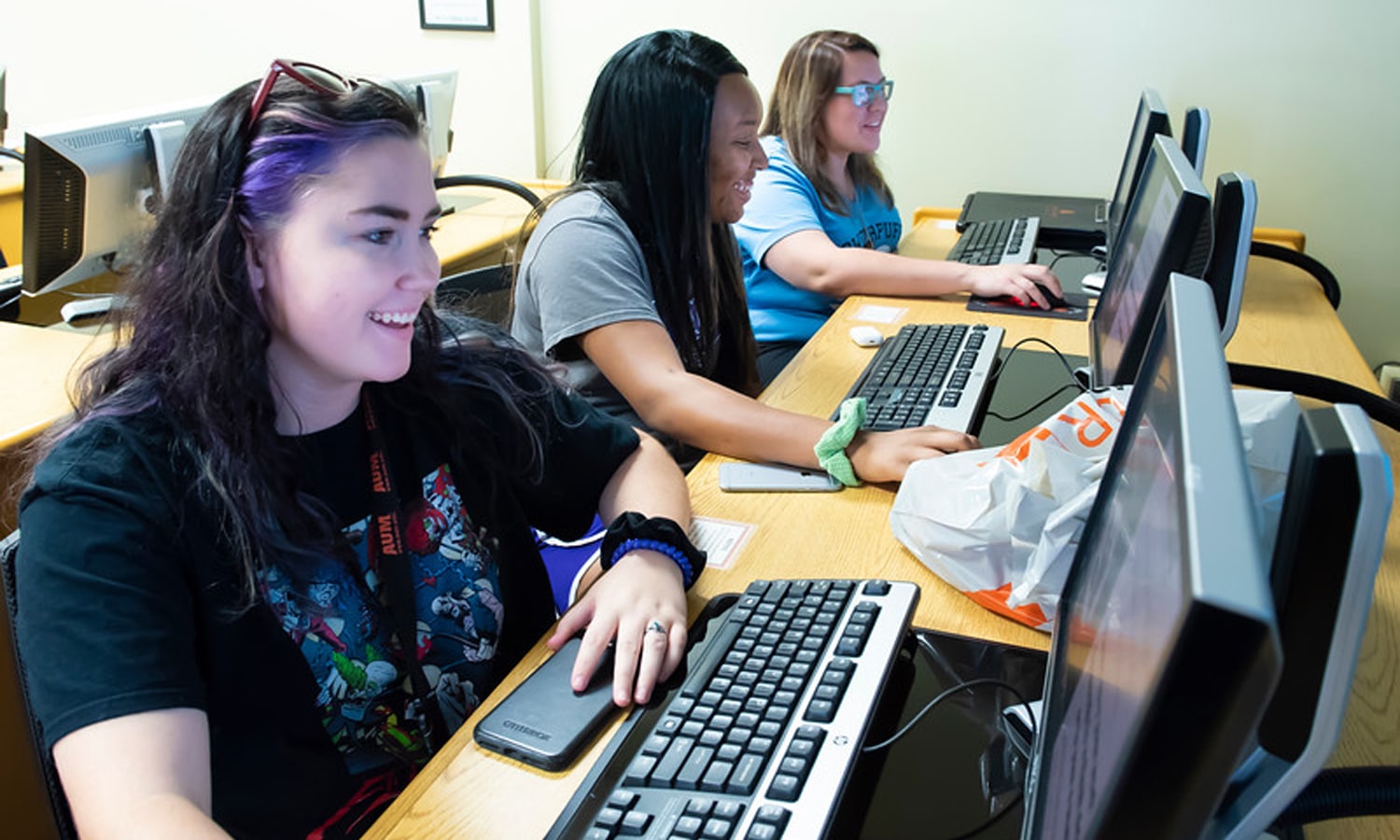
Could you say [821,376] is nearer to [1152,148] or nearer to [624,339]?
[624,339]

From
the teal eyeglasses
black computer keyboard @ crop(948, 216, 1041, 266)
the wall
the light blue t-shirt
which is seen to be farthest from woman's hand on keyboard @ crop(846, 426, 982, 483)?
the wall

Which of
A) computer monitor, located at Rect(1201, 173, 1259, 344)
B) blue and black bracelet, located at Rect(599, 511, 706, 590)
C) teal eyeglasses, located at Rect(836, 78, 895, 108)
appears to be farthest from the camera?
teal eyeglasses, located at Rect(836, 78, 895, 108)

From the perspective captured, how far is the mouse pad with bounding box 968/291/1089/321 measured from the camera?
1.96 m

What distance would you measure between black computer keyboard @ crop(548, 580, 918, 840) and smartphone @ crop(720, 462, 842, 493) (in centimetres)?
31

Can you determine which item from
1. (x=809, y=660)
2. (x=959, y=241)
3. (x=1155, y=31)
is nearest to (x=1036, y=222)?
(x=959, y=241)

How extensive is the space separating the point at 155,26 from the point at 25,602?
369 centimetres

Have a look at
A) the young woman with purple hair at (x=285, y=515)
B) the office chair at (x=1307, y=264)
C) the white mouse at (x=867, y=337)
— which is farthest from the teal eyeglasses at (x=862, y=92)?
the young woman with purple hair at (x=285, y=515)

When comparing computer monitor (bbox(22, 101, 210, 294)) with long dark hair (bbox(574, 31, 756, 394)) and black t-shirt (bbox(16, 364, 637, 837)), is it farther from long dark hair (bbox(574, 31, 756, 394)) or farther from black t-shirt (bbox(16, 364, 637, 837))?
black t-shirt (bbox(16, 364, 637, 837))

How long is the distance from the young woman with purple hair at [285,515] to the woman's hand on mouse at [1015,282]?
1248 millimetres

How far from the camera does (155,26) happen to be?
147 inches

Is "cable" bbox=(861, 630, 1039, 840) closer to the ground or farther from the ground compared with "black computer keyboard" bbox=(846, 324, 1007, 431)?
farther from the ground

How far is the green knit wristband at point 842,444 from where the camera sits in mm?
1236

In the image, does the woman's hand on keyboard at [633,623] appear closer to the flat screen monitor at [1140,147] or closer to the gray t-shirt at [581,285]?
the gray t-shirt at [581,285]

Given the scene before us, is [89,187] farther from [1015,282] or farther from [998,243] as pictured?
[998,243]
